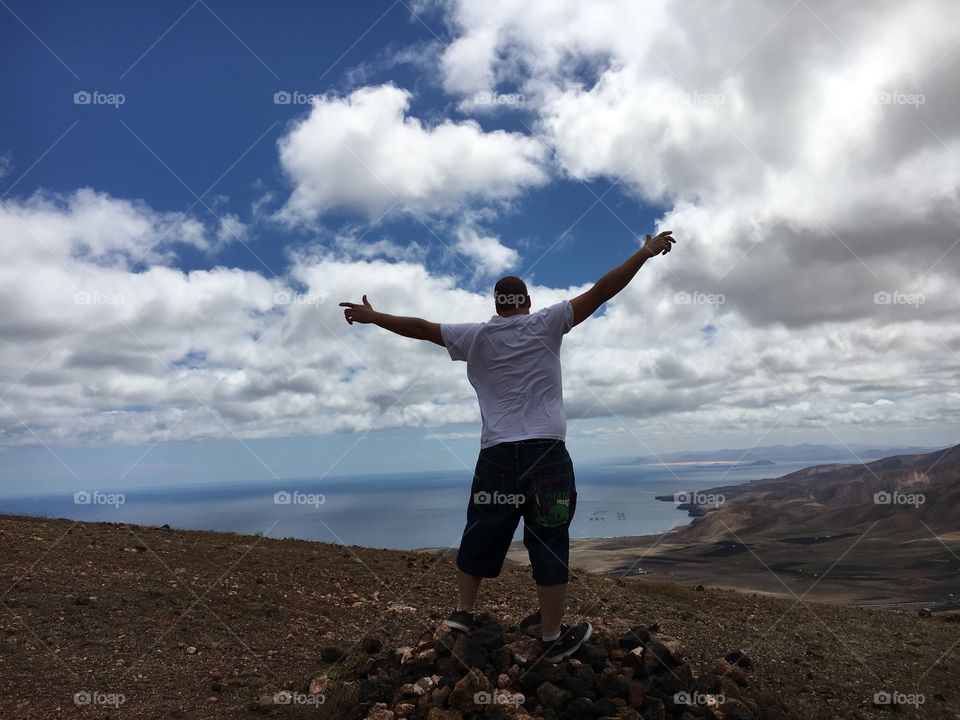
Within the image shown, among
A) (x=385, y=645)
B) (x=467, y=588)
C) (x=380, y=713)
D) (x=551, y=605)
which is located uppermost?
(x=467, y=588)

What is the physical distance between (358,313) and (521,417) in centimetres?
178

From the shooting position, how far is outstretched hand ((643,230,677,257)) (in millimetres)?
5801

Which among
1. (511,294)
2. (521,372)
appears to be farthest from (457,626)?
(511,294)

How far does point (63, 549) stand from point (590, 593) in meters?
9.70

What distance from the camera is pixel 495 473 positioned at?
5980 mm

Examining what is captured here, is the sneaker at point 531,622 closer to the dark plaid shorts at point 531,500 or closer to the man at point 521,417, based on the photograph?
the man at point 521,417

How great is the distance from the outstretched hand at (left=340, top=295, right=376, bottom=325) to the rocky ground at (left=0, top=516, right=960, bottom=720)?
10.4 ft

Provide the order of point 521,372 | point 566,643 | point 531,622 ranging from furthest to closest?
point 531,622, point 566,643, point 521,372

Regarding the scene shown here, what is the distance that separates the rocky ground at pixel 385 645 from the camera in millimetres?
6262

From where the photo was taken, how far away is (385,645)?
8.57 meters

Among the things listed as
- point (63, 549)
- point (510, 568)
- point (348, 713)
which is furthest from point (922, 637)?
point (63, 549)

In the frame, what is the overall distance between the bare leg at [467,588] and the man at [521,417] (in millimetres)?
78

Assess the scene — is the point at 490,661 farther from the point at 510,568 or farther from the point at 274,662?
the point at 510,568

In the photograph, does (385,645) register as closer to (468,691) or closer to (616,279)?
(468,691)
